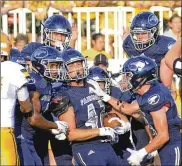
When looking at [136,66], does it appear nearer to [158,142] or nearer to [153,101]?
[153,101]

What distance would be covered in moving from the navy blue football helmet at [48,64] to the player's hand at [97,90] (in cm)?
30

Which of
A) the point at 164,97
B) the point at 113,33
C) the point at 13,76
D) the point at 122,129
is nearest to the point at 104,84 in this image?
the point at 122,129

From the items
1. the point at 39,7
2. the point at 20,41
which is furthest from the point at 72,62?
the point at 39,7

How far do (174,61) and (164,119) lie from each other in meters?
1.11

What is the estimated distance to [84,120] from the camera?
775 centimetres

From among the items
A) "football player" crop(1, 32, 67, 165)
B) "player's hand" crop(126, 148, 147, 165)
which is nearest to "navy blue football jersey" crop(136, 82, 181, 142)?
"player's hand" crop(126, 148, 147, 165)

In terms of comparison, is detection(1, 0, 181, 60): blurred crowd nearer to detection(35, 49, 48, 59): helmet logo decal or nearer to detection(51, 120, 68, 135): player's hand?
detection(35, 49, 48, 59): helmet logo decal

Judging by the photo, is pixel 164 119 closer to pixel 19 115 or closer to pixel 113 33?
pixel 19 115

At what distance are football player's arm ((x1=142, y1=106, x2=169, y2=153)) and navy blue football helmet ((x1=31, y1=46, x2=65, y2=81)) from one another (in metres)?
1.02

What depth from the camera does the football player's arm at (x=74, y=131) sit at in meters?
7.63

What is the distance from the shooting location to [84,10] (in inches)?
474

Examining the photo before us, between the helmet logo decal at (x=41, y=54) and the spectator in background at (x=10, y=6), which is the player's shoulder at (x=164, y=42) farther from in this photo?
the spectator in background at (x=10, y=6)

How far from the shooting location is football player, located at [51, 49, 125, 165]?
302 inches

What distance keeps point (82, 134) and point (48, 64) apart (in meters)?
0.76
